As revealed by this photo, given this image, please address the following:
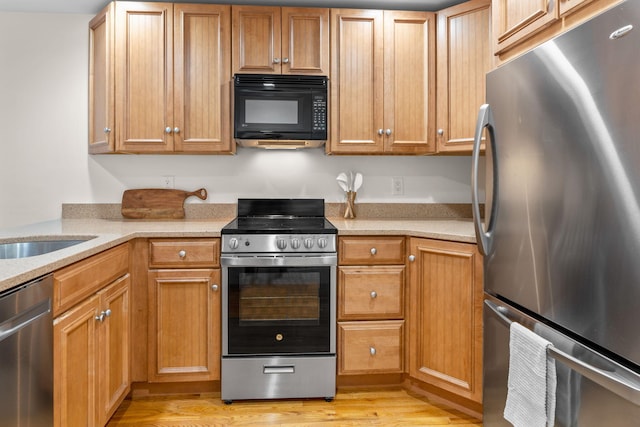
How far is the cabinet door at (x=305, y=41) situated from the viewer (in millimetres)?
2451

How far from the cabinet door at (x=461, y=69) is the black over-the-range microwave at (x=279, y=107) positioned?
727mm

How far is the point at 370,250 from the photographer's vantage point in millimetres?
2211

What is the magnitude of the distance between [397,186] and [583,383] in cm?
184

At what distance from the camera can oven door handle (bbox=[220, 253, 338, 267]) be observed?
83.5 inches

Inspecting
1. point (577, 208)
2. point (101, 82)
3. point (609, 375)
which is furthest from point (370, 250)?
point (101, 82)

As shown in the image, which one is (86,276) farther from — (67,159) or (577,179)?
(577,179)

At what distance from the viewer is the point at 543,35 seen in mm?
1414

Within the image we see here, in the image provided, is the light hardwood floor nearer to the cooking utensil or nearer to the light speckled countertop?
the light speckled countertop

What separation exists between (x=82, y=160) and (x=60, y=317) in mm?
1692

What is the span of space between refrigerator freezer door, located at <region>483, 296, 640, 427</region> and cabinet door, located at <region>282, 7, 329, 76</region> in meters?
1.72

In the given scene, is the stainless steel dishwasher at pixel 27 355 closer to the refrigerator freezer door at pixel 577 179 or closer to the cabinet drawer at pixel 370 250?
the cabinet drawer at pixel 370 250

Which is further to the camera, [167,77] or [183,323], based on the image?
[167,77]

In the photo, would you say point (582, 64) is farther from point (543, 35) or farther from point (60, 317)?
point (60, 317)

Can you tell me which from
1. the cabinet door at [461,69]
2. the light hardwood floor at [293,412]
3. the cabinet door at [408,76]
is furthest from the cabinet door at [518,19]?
the light hardwood floor at [293,412]
